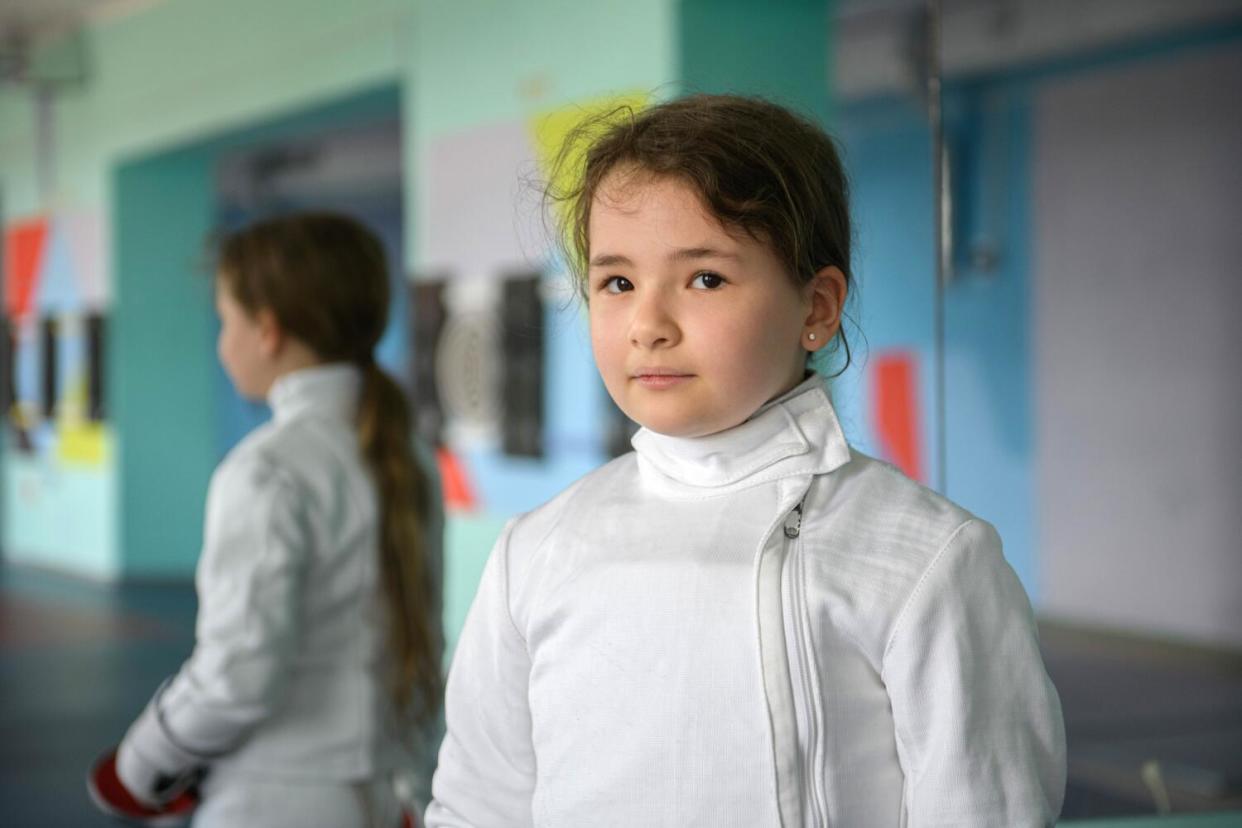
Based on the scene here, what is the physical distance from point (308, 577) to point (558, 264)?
2.03 metres

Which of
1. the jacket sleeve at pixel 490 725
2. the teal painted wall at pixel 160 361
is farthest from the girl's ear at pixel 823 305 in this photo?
the teal painted wall at pixel 160 361

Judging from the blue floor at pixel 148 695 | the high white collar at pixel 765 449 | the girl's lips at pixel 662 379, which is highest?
the girl's lips at pixel 662 379

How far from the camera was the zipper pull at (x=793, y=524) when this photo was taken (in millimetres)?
1021

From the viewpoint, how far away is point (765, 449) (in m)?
1.05

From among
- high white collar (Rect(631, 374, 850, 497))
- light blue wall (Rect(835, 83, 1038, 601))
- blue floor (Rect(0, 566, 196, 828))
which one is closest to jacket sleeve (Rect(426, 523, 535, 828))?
high white collar (Rect(631, 374, 850, 497))

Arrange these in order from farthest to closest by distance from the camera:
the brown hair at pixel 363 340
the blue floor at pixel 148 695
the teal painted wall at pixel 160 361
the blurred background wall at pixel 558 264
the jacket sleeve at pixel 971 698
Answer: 1. the teal painted wall at pixel 160 361
2. the blurred background wall at pixel 558 264
3. the blue floor at pixel 148 695
4. the brown hair at pixel 363 340
5. the jacket sleeve at pixel 971 698

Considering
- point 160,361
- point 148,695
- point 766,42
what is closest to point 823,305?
point 766,42

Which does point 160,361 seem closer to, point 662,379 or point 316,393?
point 316,393

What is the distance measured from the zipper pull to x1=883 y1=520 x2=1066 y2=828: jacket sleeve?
0.30 ft

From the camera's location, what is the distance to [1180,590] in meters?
6.18

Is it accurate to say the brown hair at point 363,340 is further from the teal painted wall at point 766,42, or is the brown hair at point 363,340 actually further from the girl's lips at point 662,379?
the teal painted wall at point 766,42

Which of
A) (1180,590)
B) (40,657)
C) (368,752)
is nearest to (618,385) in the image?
(368,752)

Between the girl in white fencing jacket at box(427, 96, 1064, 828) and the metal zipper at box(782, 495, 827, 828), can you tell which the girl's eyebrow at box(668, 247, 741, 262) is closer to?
the girl in white fencing jacket at box(427, 96, 1064, 828)

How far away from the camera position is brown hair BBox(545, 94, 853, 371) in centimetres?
103
